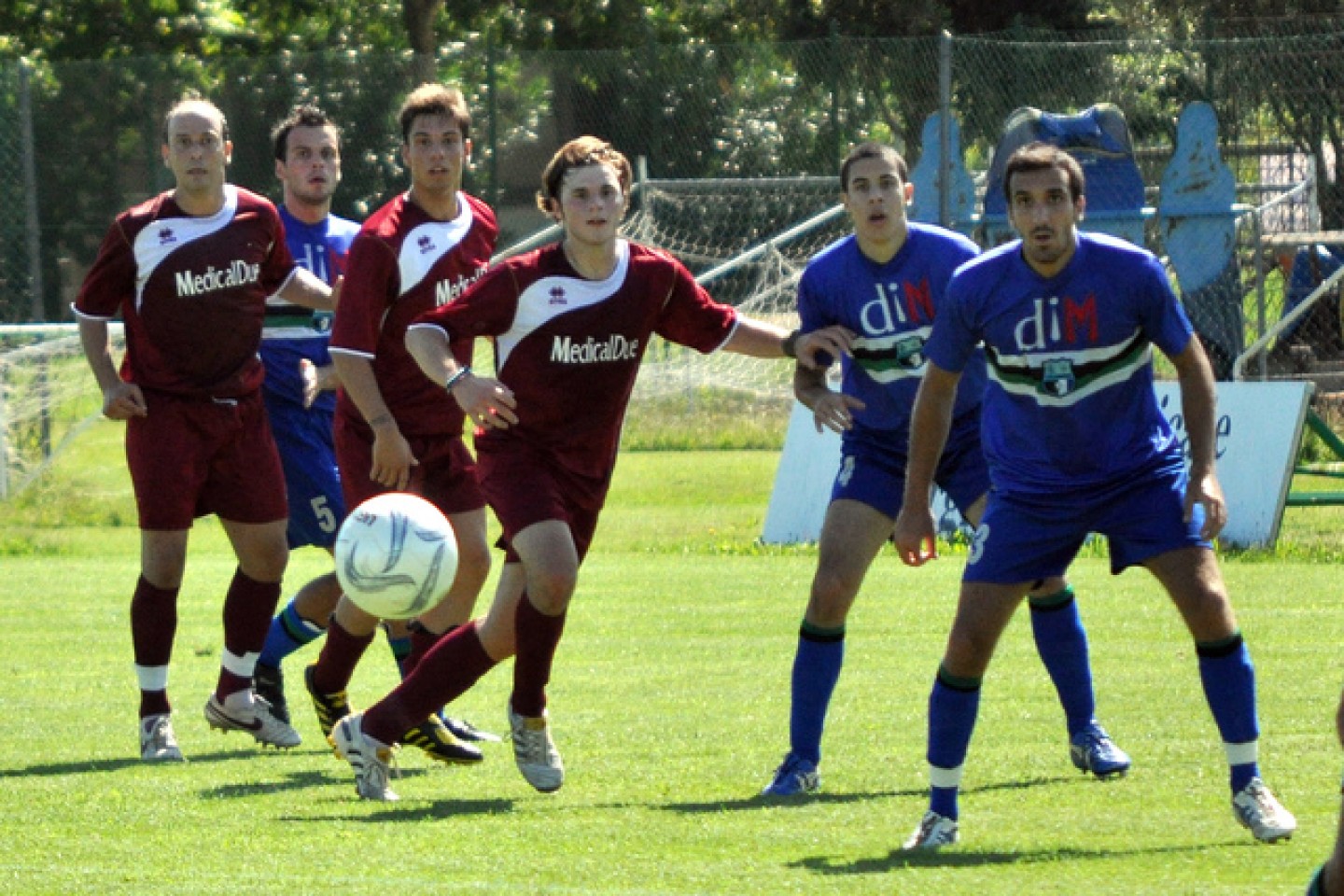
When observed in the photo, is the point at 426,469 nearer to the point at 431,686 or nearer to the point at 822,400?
the point at 431,686

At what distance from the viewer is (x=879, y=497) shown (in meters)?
6.88

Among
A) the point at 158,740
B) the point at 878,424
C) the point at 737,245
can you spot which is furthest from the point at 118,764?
the point at 737,245

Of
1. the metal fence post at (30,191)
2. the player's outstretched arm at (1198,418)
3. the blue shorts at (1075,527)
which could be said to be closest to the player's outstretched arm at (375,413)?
the blue shorts at (1075,527)

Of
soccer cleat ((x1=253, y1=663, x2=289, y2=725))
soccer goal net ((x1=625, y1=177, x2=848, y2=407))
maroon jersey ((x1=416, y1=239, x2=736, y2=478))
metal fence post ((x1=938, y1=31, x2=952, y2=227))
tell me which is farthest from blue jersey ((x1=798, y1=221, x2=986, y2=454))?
soccer goal net ((x1=625, y1=177, x2=848, y2=407))

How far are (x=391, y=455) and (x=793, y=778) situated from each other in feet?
5.34

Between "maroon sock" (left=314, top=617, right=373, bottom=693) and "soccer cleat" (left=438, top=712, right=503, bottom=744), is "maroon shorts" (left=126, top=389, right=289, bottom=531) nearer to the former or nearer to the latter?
"maroon sock" (left=314, top=617, right=373, bottom=693)

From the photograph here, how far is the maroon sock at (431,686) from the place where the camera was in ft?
21.6

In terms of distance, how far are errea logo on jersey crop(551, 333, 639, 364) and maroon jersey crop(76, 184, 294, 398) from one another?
175 cm

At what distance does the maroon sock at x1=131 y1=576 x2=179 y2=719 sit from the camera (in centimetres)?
783

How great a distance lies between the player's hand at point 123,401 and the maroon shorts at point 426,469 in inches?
27.5

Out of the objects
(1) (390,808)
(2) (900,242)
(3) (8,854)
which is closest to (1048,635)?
(2) (900,242)

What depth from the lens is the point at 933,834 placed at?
564 centimetres

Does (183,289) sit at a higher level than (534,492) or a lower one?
higher

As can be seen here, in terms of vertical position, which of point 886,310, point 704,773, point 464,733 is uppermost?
point 886,310
